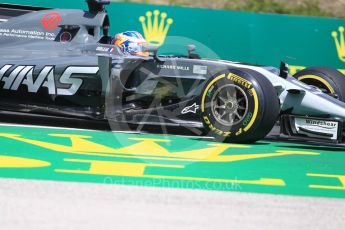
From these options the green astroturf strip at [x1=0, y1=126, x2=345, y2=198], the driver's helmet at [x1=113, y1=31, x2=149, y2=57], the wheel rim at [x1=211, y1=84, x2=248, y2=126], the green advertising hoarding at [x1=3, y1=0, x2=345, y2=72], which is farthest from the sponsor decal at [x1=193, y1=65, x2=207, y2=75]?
the green advertising hoarding at [x1=3, y1=0, x2=345, y2=72]

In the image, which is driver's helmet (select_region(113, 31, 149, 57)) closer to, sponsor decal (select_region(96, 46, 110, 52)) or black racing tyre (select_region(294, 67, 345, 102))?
sponsor decal (select_region(96, 46, 110, 52))

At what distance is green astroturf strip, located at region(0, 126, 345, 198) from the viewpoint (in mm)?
5438

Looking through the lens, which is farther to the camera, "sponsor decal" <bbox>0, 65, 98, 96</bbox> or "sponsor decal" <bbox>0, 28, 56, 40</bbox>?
"sponsor decal" <bbox>0, 28, 56, 40</bbox>

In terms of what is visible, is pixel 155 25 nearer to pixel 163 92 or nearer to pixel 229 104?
pixel 163 92

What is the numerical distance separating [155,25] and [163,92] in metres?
3.71

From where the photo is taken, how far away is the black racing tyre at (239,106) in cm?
713

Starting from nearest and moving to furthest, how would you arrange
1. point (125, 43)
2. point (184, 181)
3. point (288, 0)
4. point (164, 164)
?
point (184, 181), point (164, 164), point (125, 43), point (288, 0)

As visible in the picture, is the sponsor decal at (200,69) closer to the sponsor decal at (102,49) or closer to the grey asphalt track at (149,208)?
the sponsor decal at (102,49)

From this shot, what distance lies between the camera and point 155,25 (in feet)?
37.0

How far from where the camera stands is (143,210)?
447 cm

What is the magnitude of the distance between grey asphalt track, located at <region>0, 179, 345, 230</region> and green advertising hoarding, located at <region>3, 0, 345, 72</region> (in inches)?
246

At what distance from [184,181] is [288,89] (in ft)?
8.46

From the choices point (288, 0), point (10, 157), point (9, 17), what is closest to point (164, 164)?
point (10, 157)

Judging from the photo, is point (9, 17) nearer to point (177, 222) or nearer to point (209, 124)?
point (209, 124)
